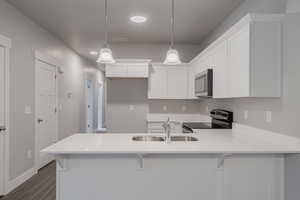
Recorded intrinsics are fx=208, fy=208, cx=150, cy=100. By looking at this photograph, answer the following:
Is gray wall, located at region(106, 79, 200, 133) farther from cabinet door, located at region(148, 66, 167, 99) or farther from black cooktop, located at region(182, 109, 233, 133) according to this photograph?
black cooktop, located at region(182, 109, 233, 133)

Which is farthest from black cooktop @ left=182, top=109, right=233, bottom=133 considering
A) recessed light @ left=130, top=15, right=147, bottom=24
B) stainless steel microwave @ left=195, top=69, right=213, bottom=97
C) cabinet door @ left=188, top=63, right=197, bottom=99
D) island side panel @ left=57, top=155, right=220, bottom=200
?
recessed light @ left=130, top=15, right=147, bottom=24

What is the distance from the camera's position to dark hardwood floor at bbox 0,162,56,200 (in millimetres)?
2824

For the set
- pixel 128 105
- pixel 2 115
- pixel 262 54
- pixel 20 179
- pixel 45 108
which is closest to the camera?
pixel 262 54

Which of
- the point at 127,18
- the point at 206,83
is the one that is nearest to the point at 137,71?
the point at 127,18

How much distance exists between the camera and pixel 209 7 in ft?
9.68

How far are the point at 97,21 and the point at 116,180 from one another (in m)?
2.72

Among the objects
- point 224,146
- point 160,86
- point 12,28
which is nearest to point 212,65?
point 224,146

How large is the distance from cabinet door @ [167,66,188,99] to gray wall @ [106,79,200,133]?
20.2 inches

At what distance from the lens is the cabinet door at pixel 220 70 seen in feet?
8.28

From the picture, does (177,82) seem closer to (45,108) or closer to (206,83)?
(206,83)

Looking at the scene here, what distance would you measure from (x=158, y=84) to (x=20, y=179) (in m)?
2.98

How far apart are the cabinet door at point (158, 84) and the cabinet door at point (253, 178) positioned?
2.66 metres

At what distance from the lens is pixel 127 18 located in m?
3.41

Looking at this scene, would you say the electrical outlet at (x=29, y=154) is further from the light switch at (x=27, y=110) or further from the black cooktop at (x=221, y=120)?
the black cooktop at (x=221, y=120)
